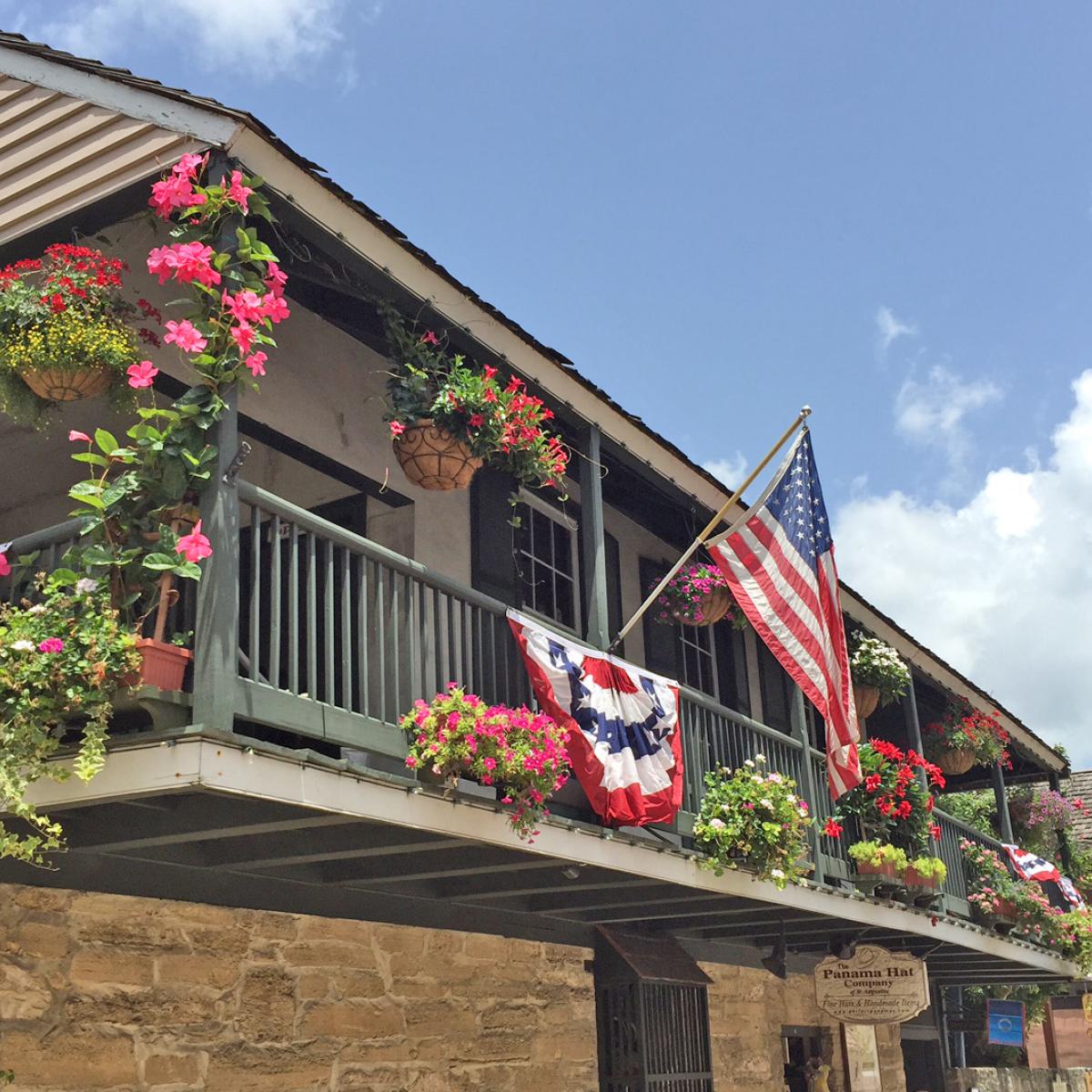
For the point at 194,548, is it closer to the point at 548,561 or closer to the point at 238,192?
the point at 238,192

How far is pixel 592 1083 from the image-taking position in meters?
9.57

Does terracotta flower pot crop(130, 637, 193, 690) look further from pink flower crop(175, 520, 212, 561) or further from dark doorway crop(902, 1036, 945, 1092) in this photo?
Result: dark doorway crop(902, 1036, 945, 1092)

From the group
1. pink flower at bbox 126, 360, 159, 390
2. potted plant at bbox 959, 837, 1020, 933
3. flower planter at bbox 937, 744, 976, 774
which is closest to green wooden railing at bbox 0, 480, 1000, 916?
pink flower at bbox 126, 360, 159, 390

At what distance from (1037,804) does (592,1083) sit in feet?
36.4

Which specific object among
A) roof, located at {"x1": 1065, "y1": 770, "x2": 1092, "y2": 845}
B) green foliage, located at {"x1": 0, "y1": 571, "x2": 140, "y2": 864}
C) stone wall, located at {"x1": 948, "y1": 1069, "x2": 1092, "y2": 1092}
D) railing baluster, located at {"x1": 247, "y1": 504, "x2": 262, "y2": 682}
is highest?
roof, located at {"x1": 1065, "y1": 770, "x2": 1092, "y2": 845}

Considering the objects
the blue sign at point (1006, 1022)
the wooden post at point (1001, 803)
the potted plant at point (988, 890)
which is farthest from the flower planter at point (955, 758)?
the blue sign at point (1006, 1022)

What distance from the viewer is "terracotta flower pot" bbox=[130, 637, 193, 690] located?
17.0 feet

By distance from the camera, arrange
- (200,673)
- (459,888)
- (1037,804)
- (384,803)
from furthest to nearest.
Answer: (1037,804), (459,888), (384,803), (200,673)

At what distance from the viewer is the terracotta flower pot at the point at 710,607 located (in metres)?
10.4

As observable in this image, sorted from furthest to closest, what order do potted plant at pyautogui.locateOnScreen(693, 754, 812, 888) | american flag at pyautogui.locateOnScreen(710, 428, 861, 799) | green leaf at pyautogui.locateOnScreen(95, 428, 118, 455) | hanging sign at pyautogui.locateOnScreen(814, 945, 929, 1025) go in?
hanging sign at pyautogui.locateOnScreen(814, 945, 929, 1025)
american flag at pyautogui.locateOnScreen(710, 428, 861, 799)
potted plant at pyautogui.locateOnScreen(693, 754, 812, 888)
green leaf at pyautogui.locateOnScreen(95, 428, 118, 455)

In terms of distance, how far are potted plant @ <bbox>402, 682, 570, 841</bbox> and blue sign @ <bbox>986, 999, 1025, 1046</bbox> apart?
14795 millimetres

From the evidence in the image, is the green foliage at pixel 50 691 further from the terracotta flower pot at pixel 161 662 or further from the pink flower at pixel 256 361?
the pink flower at pixel 256 361

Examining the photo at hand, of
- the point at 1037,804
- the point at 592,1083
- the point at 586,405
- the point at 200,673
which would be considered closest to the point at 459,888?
the point at 592,1083

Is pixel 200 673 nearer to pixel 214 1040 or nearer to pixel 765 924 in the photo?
pixel 214 1040
